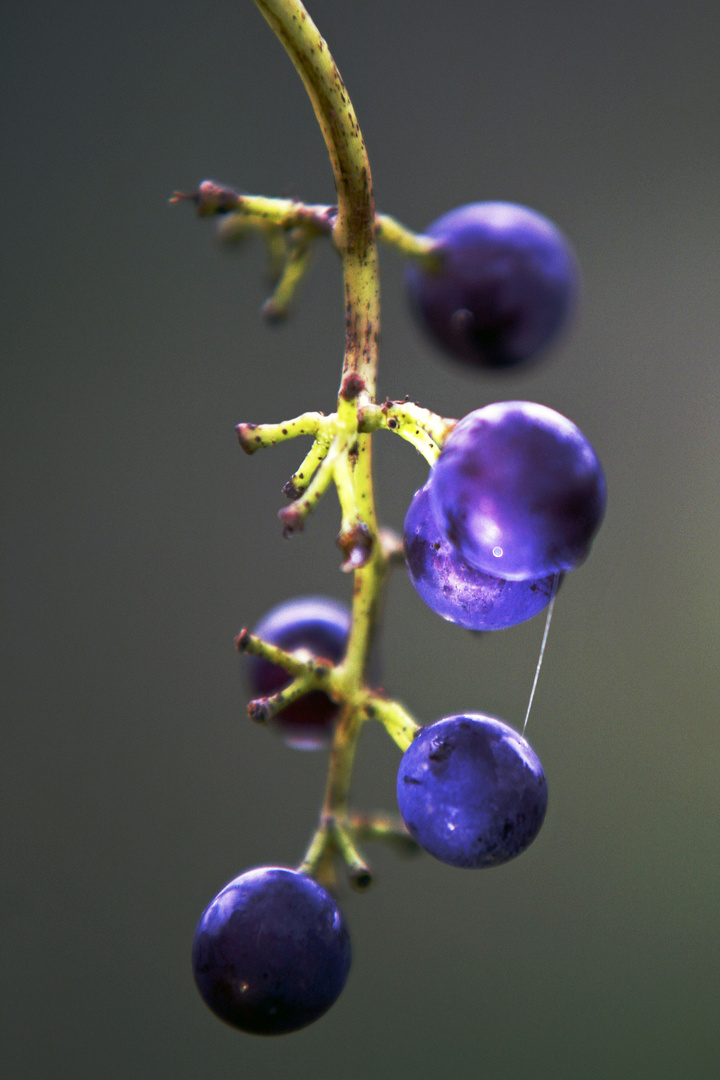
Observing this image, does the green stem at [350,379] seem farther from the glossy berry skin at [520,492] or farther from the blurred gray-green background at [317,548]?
the blurred gray-green background at [317,548]

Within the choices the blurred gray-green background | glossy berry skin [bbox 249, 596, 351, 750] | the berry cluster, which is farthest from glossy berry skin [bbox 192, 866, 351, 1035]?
the blurred gray-green background

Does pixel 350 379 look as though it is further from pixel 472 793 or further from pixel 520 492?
pixel 472 793

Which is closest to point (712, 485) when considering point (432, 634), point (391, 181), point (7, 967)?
point (432, 634)

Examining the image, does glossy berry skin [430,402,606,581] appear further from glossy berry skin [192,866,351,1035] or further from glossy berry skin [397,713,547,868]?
glossy berry skin [192,866,351,1035]

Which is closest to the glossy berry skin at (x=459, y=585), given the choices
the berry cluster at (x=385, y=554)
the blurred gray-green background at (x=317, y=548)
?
the berry cluster at (x=385, y=554)

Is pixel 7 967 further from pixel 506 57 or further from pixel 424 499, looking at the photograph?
pixel 506 57

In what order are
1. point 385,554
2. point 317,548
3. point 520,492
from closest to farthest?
point 520,492, point 385,554, point 317,548

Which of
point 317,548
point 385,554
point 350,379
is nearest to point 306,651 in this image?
point 385,554
